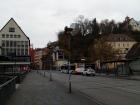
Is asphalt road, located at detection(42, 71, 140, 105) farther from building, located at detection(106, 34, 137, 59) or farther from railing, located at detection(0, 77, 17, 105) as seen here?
building, located at detection(106, 34, 137, 59)

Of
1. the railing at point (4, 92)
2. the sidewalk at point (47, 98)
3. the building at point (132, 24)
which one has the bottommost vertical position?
the sidewalk at point (47, 98)

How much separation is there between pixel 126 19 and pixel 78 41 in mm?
45694

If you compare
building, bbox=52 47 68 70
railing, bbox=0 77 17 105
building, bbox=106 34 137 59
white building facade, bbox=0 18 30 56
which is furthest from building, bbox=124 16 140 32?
railing, bbox=0 77 17 105

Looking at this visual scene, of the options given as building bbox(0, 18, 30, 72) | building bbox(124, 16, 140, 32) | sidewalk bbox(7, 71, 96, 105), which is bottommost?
sidewalk bbox(7, 71, 96, 105)

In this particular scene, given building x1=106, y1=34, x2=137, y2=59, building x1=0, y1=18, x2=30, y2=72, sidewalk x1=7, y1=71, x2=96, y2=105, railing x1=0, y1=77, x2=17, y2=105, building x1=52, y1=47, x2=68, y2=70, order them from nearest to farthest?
railing x1=0, y1=77, x2=17, y2=105 < sidewalk x1=7, y1=71, x2=96, y2=105 < building x1=52, y1=47, x2=68, y2=70 < building x1=0, y1=18, x2=30, y2=72 < building x1=106, y1=34, x2=137, y2=59

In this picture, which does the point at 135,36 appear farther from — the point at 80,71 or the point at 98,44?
the point at 80,71

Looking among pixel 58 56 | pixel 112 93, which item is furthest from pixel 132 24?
pixel 112 93

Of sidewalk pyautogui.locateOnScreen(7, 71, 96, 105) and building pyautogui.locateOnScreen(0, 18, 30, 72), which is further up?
building pyautogui.locateOnScreen(0, 18, 30, 72)

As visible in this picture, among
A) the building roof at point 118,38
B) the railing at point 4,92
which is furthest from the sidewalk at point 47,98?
the building roof at point 118,38

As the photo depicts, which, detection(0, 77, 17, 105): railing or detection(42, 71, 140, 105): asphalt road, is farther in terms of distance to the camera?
detection(42, 71, 140, 105): asphalt road

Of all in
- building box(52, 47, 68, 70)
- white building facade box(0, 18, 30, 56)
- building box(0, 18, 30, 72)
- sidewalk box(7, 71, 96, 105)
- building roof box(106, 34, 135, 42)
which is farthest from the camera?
building roof box(106, 34, 135, 42)

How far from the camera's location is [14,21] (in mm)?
131750

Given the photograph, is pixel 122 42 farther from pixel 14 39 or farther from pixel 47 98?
pixel 47 98

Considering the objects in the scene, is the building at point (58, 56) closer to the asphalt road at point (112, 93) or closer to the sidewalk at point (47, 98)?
the asphalt road at point (112, 93)
